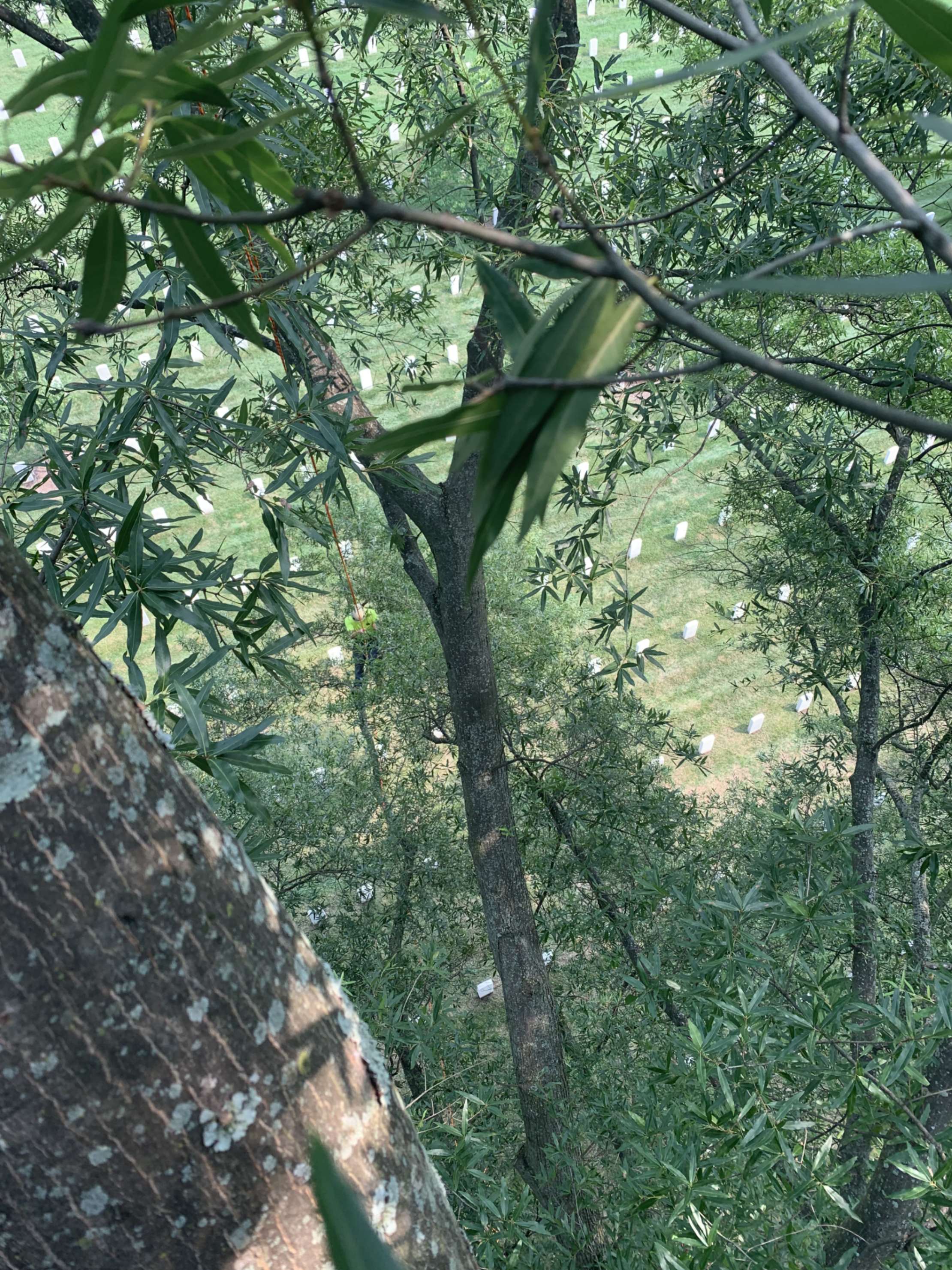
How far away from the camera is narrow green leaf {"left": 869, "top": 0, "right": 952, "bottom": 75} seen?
0.54m

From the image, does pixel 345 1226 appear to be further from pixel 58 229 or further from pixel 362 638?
pixel 362 638

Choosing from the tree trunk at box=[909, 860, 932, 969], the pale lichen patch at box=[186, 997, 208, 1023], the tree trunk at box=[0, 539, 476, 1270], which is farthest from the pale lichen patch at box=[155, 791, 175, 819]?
the tree trunk at box=[909, 860, 932, 969]

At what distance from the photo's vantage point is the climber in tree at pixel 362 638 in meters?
4.81

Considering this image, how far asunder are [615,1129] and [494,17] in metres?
3.26

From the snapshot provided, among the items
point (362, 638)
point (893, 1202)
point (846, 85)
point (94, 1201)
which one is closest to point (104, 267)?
point (846, 85)

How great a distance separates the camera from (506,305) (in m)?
0.50

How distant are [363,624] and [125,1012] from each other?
13.9 feet

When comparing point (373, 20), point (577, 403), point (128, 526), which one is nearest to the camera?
point (577, 403)

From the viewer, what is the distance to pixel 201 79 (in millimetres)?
524

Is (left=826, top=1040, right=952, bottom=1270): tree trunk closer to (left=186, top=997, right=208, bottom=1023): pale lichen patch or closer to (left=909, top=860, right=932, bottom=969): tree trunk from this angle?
(left=186, top=997, right=208, bottom=1023): pale lichen patch

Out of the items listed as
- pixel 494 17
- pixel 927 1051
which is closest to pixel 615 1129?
pixel 927 1051

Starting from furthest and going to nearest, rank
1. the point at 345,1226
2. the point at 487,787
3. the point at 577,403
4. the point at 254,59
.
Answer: the point at 487,787 < the point at 254,59 < the point at 577,403 < the point at 345,1226

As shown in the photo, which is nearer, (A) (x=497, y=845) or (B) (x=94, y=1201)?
(B) (x=94, y=1201)

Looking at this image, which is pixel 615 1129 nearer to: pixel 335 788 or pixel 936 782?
pixel 936 782
